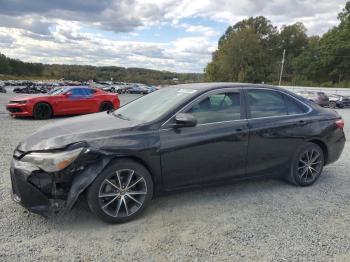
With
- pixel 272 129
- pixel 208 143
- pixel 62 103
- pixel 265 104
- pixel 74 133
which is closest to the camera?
pixel 74 133

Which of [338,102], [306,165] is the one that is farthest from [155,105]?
[338,102]

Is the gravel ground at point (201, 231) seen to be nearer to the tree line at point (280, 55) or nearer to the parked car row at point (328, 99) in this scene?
the parked car row at point (328, 99)

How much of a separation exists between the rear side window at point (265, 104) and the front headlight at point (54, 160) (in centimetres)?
236

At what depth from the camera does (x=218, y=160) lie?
4070 mm

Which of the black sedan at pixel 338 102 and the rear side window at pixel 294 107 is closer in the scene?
the rear side window at pixel 294 107

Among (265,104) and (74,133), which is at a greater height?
(265,104)

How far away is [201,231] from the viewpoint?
11.3 ft

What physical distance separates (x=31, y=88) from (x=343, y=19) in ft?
202

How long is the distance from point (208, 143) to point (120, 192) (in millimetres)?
1197

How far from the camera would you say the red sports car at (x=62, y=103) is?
38.2ft

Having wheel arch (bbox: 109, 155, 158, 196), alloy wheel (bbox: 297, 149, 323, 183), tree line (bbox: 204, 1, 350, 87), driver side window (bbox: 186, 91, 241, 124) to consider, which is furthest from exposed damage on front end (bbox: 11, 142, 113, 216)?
tree line (bbox: 204, 1, 350, 87)

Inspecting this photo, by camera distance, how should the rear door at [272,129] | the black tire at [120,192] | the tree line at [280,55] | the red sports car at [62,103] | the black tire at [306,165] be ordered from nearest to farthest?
the black tire at [120,192]
the rear door at [272,129]
the black tire at [306,165]
the red sports car at [62,103]
the tree line at [280,55]

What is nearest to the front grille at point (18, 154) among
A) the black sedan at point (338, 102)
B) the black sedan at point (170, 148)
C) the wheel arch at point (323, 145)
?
the black sedan at point (170, 148)

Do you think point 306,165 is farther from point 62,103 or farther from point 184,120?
point 62,103
